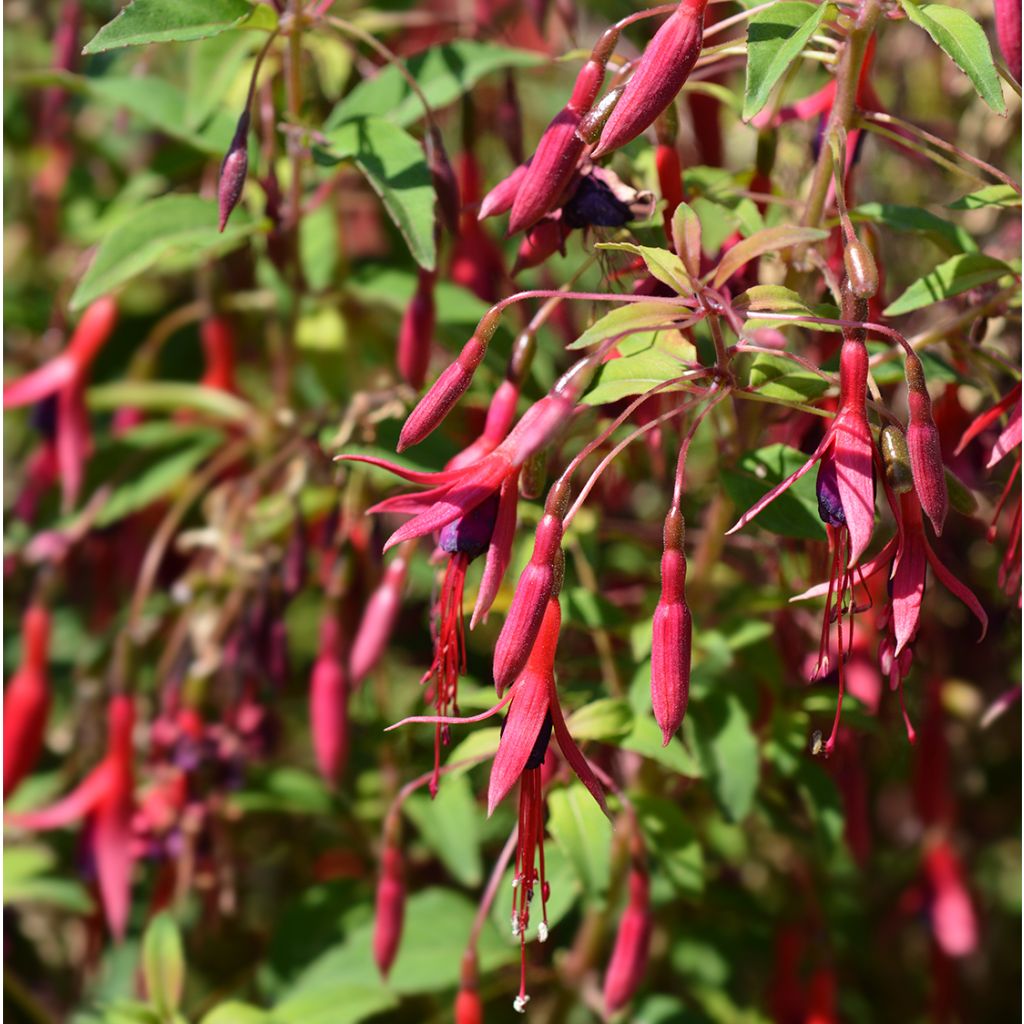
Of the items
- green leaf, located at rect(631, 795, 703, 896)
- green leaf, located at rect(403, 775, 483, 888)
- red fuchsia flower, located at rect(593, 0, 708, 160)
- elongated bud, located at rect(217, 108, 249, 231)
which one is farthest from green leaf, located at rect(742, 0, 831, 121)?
green leaf, located at rect(403, 775, 483, 888)

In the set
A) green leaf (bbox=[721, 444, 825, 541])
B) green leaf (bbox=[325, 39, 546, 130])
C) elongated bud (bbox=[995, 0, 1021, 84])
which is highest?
elongated bud (bbox=[995, 0, 1021, 84])

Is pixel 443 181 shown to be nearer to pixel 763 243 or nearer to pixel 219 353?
pixel 763 243

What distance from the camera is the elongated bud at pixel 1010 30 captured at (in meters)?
0.72

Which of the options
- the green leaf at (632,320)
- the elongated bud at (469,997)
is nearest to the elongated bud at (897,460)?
the green leaf at (632,320)

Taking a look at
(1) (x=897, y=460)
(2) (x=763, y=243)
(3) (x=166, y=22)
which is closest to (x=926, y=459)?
(1) (x=897, y=460)

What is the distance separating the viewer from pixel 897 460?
596 millimetres

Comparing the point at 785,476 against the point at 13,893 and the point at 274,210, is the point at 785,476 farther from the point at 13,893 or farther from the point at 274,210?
the point at 13,893

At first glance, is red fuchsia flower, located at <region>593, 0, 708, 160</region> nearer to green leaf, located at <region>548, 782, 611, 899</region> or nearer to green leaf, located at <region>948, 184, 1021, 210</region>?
green leaf, located at <region>948, 184, 1021, 210</region>

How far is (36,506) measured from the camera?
1.29m

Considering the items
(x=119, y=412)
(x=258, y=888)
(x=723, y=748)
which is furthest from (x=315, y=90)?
(x=258, y=888)

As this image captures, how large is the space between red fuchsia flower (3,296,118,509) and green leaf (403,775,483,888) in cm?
40

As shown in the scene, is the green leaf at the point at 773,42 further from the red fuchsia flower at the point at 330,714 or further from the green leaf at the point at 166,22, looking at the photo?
the red fuchsia flower at the point at 330,714

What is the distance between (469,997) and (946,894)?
54cm

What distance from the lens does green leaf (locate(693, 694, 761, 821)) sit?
86cm
